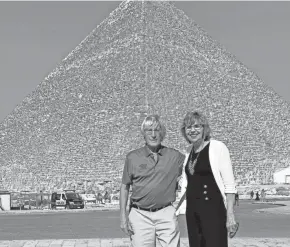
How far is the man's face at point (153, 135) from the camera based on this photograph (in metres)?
8.78

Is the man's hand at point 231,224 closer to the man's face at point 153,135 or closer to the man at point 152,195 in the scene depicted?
the man at point 152,195

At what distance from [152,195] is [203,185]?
0.58 m

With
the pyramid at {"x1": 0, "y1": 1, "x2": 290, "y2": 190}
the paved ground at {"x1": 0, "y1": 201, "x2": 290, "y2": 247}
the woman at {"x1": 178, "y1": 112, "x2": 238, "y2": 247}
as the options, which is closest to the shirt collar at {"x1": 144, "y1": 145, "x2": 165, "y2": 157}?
the woman at {"x1": 178, "y1": 112, "x2": 238, "y2": 247}

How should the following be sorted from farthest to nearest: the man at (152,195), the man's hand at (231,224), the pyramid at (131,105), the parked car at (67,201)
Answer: the pyramid at (131,105), the parked car at (67,201), the man at (152,195), the man's hand at (231,224)

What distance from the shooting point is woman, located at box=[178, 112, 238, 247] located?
324 inches

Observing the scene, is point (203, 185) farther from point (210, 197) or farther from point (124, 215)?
point (124, 215)

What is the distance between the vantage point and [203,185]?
27.2ft

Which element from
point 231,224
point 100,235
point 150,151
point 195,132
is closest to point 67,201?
point 100,235

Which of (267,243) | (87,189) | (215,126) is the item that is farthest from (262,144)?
(267,243)

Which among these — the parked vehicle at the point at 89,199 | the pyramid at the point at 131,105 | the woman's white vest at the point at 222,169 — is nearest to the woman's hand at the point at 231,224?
the woman's white vest at the point at 222,169

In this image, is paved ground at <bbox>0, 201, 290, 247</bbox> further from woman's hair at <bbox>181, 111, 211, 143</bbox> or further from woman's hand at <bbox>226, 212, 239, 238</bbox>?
woman's hand at <bbox>226, 212, 239, 238</bbox>

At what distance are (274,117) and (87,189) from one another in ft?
75.3

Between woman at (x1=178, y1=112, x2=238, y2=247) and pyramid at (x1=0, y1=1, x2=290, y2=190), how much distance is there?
5895 cm

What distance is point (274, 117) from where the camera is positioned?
82.1 m
